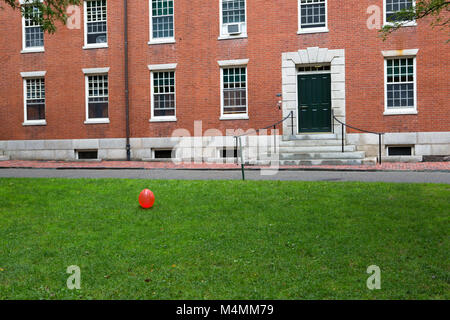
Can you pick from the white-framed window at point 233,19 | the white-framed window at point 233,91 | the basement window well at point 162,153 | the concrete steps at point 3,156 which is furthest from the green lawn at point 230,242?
the concrete steps at point 3,156

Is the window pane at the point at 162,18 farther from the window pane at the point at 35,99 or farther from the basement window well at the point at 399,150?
the basement window well at the point at 399,150

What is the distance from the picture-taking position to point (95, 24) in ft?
72.4

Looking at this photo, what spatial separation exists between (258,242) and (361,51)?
48.0ft

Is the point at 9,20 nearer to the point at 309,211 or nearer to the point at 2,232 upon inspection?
the point at 2,232

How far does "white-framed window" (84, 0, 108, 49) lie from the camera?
72.0 ft

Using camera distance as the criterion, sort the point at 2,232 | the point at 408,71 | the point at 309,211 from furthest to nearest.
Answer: the point at 408,71, the point at 309,211, the point at 2,232

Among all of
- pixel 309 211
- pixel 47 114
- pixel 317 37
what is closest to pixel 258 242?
pixel 309 211

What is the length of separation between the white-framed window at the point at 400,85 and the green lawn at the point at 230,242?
9.77m

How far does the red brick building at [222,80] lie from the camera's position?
18672mm

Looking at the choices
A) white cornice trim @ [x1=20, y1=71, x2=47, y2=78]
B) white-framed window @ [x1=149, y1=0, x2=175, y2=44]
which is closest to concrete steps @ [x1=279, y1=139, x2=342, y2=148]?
white-framed window @ [x1=149, y1=0, x2=175, y2=44]

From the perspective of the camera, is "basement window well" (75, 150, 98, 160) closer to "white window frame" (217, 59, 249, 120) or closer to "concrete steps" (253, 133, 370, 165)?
"white window frame" (217, 59, 249, 120)

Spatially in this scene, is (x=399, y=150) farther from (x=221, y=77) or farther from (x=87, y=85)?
(x=87, y=85)

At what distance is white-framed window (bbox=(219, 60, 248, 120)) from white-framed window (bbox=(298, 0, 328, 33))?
3.05m

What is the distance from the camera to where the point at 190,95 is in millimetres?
20875
